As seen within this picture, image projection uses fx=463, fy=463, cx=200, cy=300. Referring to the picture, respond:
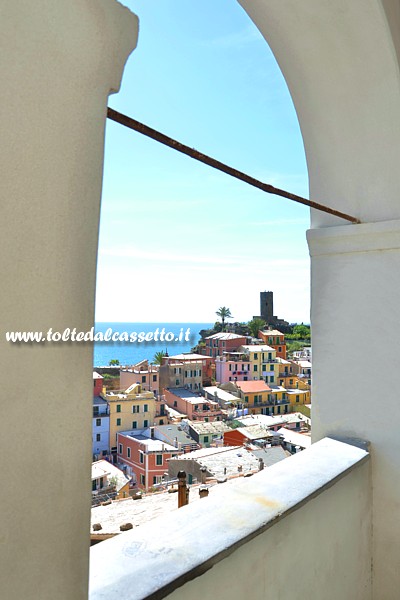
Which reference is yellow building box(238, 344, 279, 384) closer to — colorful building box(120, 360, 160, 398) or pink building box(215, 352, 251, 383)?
pink building box(215, 352, 251, 383)

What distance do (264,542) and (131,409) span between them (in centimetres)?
194

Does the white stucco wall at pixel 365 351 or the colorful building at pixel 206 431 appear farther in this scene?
the colorful building at pixel 206 431

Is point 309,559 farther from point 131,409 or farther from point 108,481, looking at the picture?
point 131,409

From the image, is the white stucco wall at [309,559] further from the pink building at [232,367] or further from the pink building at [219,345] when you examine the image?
the pink building at [232,367]

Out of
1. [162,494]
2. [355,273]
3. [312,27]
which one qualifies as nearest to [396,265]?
[355,273]

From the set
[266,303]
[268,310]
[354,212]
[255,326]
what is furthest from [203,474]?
[266,303]

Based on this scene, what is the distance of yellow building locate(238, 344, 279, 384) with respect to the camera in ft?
12.9

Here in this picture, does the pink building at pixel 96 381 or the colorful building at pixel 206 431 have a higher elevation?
the pink building at pixel 96 381

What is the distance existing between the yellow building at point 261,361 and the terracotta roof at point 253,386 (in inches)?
2.6

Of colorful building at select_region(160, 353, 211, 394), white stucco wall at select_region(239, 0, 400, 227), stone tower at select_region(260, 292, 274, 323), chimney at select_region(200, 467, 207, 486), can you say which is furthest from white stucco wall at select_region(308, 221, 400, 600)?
stone tower at select_region(260, 292, 274, 323)

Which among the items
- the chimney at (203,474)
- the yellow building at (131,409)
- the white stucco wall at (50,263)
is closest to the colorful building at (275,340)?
the yellow building at (131,409)

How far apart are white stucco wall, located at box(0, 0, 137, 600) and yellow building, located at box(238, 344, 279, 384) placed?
10.9ft

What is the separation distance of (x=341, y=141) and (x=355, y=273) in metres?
0.53

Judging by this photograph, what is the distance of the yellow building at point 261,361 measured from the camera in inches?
155
